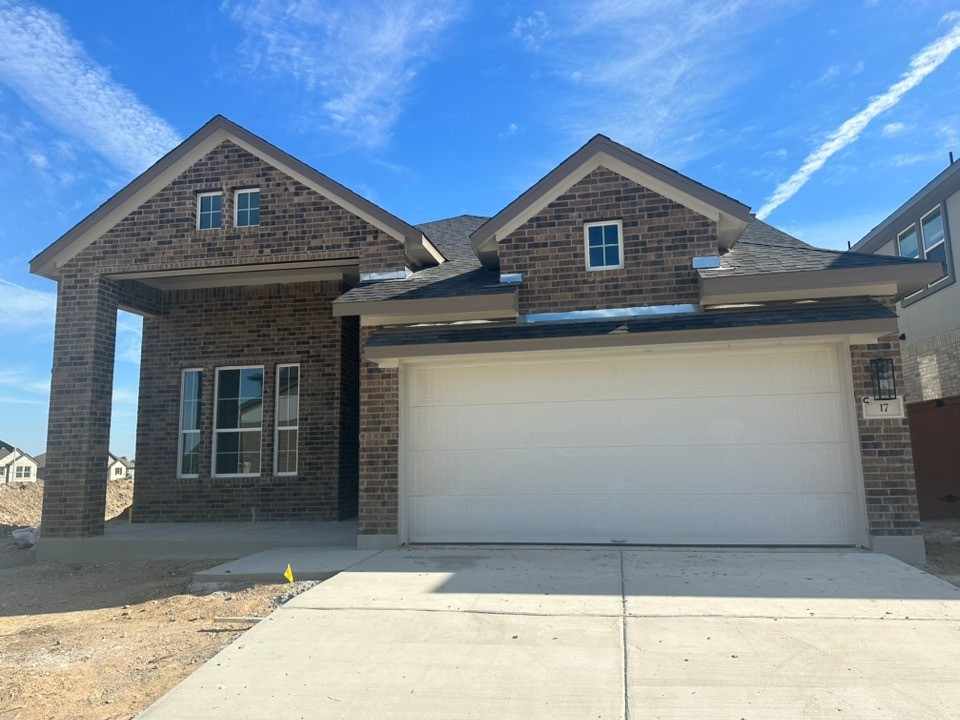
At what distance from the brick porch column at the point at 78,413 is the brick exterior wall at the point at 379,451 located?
4.75 m

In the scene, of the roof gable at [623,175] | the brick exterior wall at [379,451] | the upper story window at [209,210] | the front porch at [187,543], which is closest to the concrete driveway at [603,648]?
the brick exterior wall at [379,451]

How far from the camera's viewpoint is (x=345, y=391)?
1297 cm

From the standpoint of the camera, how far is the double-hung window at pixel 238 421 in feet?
42.8

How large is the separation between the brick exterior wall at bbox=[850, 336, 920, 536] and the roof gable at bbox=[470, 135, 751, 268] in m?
2.57

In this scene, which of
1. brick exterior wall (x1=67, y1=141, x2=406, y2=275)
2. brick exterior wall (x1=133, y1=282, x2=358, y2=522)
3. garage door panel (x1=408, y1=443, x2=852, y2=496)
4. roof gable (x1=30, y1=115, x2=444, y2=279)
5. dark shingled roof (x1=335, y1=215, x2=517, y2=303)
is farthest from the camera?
brick exterior wall (x1=133, y1=282, x2=358, y2=522)

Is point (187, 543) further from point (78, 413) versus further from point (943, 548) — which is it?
point (943, 548)

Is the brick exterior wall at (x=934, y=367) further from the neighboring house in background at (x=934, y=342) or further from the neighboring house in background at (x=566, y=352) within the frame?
the neighboring house in background at (x=566, y=352)

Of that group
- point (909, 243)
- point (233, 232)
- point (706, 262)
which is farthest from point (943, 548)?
point (233, 232)

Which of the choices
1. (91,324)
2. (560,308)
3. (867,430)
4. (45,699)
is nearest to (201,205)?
(91,324)

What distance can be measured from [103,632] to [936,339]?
583 inches

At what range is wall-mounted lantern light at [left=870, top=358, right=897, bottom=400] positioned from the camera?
8.23 meters

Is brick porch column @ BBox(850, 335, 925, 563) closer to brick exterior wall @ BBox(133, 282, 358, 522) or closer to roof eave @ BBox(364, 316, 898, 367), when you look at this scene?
roof eave @ BBox(364, 316, 898, 367)

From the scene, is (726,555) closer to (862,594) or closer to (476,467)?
(862,594)

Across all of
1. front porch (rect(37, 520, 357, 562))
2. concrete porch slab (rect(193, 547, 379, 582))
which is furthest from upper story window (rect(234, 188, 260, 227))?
concrete porch slab (rect(193, 547, 379, 582))
